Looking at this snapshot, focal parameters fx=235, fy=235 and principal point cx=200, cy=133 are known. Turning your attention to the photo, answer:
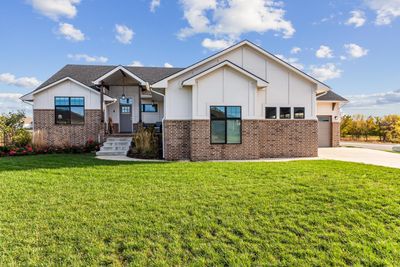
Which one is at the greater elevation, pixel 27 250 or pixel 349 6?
pixel 349 6

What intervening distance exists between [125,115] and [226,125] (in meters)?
9.62

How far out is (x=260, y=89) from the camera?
12344 millimetres

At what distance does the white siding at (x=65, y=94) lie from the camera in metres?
15.2

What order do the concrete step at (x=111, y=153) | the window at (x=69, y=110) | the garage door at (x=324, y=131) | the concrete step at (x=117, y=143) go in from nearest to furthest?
the concrete step at (x=111, y=153)
the concrete step at (x=117, y=143)
the window at (x=69, y=110)
the garage door at (x=324, y=131)

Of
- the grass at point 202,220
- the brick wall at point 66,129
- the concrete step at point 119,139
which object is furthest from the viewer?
the brick wall at point 66,129

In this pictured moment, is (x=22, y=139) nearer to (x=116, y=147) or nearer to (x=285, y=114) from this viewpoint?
(x=116, y=147)

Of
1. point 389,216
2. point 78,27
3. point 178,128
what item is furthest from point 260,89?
point 78,27

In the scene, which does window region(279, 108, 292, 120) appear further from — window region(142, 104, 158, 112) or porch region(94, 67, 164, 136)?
window region(142, 104, 158, 112)

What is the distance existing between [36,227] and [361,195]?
21.7ft

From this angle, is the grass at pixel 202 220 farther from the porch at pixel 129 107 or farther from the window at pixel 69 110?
the porch at pixel 129 107

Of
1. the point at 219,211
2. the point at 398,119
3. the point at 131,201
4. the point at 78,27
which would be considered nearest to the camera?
the point at 219,211

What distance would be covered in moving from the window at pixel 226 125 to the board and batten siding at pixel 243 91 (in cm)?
30

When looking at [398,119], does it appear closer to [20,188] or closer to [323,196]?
[323,196]

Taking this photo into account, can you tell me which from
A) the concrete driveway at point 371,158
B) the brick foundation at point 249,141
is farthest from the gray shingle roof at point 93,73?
the concrete driveway at point 371,158
